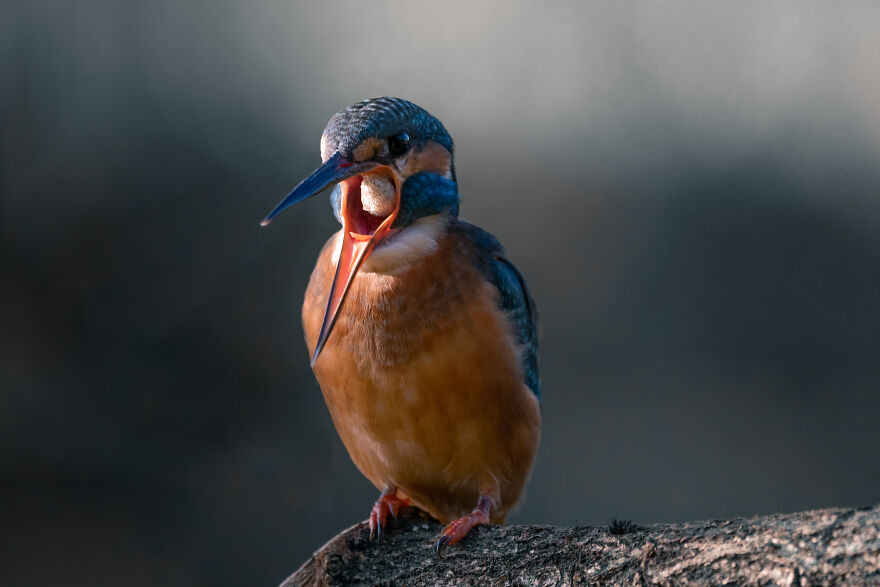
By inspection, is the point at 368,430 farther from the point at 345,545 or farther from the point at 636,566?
the point at 636,566

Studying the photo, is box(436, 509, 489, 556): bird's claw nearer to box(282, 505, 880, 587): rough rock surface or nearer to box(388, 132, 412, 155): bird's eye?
box(282, 505, 880, 587): rough rock surface

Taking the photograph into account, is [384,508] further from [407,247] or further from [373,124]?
[373,124]

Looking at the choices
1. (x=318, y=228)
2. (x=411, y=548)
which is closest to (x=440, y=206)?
Answer: (x=411, y=548)

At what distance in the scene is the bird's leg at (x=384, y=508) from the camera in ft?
5.50

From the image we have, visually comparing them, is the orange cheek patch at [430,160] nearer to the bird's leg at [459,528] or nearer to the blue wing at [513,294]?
the blue wing at [513,294]

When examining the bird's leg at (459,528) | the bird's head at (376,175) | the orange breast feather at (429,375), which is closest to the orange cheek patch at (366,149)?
the bird's head at (376,175)

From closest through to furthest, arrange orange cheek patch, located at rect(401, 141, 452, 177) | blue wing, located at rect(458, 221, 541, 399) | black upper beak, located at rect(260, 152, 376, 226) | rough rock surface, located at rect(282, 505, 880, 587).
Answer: rough rock surface, located at rect(282, 505, 880, 587) < black upper beak, located at rect(260, 152, 376, 226) < orange cheek patch, located at rect(401, 141, 452, 177) < blue wing, located at rect(458, 221, 541, 399)

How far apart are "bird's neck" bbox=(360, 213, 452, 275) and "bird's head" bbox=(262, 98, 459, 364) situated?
2 centimetres

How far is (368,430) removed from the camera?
1.83 meters

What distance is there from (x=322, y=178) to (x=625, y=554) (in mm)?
774

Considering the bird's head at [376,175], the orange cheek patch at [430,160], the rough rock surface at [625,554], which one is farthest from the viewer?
→ the orange cheek patch at [430,160]

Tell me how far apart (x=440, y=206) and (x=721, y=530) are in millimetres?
863

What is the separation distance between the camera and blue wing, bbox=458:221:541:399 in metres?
1.91

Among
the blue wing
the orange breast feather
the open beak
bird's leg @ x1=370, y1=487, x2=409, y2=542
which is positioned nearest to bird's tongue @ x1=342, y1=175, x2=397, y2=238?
the open beak
